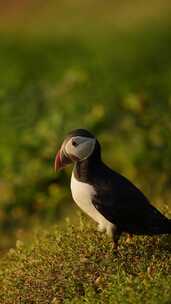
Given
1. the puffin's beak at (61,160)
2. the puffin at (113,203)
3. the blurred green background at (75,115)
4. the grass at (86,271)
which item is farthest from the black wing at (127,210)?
the blurred green background at (75,115)

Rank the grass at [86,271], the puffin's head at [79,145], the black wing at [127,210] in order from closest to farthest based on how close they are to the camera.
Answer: the grass at [86,271] < the black wing at [127,210] < the puffin's head at [79,145]

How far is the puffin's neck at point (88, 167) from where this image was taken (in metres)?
7.50

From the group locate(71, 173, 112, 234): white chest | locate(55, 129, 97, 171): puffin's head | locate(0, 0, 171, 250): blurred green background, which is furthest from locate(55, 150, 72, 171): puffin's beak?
locate(0, 0, 171, 250): blurred green background

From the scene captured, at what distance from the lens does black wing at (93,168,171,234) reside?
24.3 feet

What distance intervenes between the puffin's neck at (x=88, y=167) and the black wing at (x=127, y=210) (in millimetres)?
95

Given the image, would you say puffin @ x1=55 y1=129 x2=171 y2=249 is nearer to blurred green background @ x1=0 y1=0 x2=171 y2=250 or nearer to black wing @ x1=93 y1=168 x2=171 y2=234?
black wing @ x1=93 y1=168 x2=171 y2=234

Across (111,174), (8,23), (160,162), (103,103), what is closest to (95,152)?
(111,174)

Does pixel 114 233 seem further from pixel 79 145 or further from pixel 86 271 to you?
pixel 79 145

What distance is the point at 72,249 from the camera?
7.67m

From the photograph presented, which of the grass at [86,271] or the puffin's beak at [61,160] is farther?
the puffin's beak at [61,160]

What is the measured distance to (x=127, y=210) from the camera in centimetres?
744

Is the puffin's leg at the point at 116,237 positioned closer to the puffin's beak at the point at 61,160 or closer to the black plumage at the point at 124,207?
the black plumage at the point at 124,207

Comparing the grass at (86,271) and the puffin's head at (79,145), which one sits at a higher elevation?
the puffin's head at (79,145)

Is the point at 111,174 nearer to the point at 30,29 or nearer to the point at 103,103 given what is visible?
the point at 103,103
